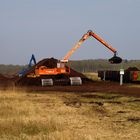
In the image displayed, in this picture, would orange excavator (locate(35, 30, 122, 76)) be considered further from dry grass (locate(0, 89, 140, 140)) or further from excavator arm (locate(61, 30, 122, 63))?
dry grass (locate(0, 89, 140, 140))

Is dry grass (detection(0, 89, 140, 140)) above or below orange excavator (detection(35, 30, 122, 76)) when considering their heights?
below

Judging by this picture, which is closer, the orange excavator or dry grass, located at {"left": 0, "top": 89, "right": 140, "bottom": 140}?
dry grass, located at {"left": 0, "top": 89, "right": 140, "bottom": 140}

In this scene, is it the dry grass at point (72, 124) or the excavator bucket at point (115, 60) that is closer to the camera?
the dry grass at point (72, 124)

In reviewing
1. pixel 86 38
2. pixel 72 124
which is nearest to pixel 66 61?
pixel 86 38

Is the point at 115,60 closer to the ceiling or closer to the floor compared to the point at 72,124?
closer to the ceiling

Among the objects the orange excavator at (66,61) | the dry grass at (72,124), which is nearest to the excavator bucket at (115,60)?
the orange excavator at (66,61)

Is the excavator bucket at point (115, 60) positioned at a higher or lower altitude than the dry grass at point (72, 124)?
higher

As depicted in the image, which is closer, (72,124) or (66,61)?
(72,124)

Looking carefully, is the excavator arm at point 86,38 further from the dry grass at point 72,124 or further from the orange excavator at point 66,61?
the dry grass at point 72,124

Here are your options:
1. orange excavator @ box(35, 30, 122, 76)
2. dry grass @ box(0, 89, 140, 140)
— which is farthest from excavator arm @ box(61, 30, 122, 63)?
dry grass @ box(0, 89, 140, 140)

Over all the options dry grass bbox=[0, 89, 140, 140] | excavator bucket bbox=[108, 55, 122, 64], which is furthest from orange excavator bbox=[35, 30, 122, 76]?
dry grass bbox=[0, 89, 140, 140]

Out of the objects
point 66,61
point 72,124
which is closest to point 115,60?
point 66,61

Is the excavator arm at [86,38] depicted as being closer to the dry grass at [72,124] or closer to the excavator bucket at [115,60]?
the excavator bucket at [115,60]

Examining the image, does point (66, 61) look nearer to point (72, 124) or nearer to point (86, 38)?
point (86, 38)
